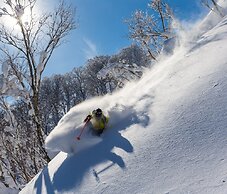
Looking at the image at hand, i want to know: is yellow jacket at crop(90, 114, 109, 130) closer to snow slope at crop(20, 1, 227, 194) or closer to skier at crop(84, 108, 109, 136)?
skier at crop(84, 108, 109, 136)

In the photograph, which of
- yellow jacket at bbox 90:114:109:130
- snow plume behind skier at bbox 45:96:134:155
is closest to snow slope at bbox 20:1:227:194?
snow plume behind skier at bbox 45:96:134:155

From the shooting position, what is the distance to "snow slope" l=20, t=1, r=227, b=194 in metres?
2.69

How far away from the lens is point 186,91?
12.6 ft

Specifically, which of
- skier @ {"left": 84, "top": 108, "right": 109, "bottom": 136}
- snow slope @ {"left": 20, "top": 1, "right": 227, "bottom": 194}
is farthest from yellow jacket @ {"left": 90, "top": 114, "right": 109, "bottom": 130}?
snow slope @ {"left": 20, "top": 1, "right": 227, "bottom": 194}

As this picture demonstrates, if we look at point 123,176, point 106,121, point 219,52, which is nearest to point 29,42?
point 106,121

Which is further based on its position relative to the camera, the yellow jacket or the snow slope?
the yellow jacket

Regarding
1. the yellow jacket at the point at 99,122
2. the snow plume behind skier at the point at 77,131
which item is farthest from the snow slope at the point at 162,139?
the yellow jacket at the point at 99,122

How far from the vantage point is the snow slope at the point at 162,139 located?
2.69 metres

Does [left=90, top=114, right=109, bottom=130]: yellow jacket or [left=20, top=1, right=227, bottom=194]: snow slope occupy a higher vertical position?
[left=90, top=114, right=109, bottom=130]: yellow jacket

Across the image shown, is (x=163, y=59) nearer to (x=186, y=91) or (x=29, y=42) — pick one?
(x=186, y=91)

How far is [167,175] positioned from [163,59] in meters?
3.53

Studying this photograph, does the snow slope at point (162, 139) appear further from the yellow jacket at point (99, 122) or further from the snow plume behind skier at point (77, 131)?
the yellow jacket at point (99, 122)

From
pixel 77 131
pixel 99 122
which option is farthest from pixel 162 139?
pixel 77 131

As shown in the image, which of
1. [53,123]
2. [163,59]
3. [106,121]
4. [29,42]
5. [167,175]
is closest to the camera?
[167,175]
